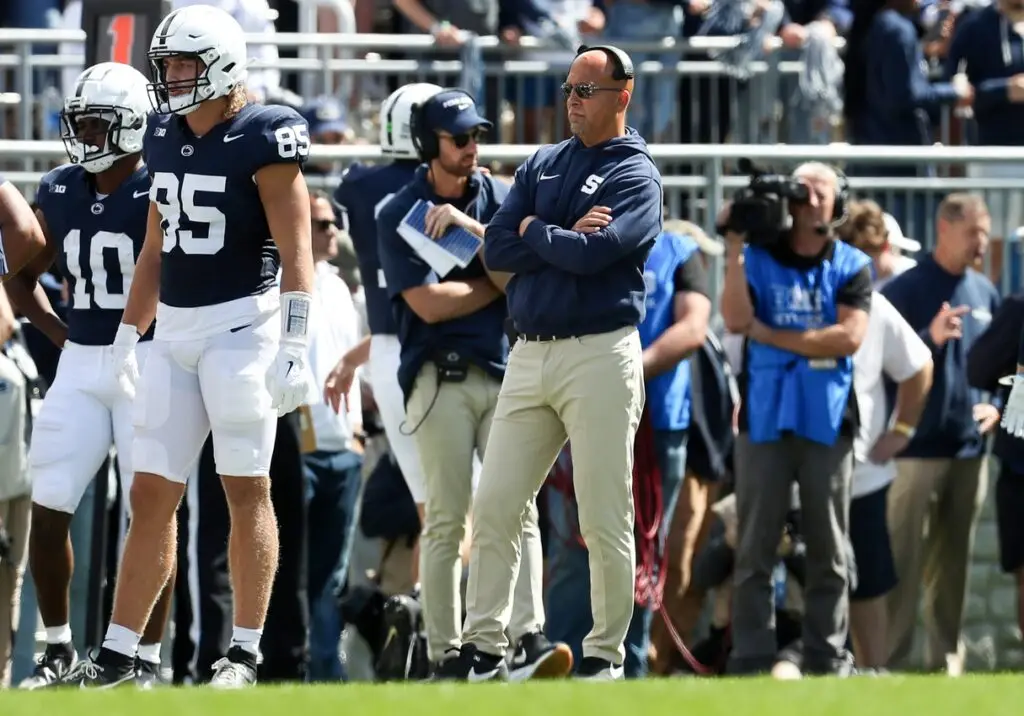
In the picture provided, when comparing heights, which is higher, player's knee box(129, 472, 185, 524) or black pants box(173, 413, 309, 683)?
player's knee box(129, 472, 185, 524)

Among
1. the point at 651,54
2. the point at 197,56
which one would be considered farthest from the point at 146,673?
the point at 651,54

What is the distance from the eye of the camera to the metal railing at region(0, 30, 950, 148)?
1210 centimetres

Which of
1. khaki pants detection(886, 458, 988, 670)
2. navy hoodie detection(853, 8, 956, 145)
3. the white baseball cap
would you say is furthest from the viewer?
navy hoodie detection(853, 8, 956, 145)

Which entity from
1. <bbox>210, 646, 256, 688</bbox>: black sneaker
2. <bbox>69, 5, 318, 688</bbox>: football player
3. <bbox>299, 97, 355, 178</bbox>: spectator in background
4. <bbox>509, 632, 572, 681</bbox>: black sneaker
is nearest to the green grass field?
<bbox>210, 646, 256, 688</bbox>: black sneaker

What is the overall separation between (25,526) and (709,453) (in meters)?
2.99

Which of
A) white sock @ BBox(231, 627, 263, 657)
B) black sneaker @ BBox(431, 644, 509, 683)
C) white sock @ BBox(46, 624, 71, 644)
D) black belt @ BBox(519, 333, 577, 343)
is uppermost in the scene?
black belt @ BBox(519, 333, 577, 343)

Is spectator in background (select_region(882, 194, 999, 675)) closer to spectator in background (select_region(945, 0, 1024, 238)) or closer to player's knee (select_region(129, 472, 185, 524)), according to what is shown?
spectator in background (select_region(945, 0, 1024, 238))

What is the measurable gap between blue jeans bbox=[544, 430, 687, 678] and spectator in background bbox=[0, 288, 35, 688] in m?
2.25

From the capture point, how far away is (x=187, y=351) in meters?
7.55

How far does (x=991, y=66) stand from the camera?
42.3 ft

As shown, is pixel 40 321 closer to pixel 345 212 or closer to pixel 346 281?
pixel 345 212

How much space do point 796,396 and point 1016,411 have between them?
91 centimetres

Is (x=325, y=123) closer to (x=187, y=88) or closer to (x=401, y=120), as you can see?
(x=401, y=120)

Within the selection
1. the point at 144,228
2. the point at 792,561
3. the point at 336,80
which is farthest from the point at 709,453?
the point at 336,80
